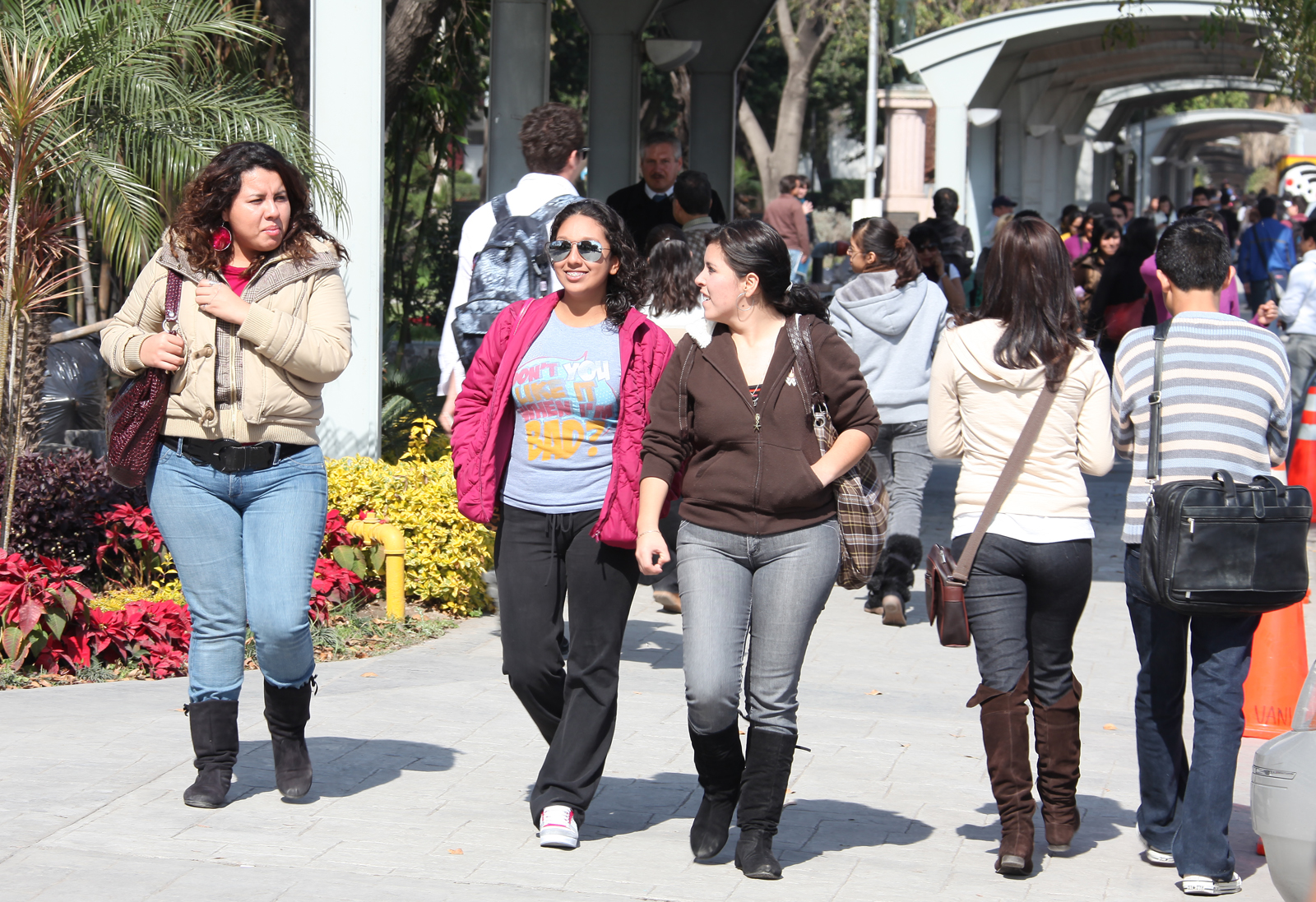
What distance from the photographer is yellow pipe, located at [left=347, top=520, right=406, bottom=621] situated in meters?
7.11

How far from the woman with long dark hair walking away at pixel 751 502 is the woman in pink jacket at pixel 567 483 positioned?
0.20 m

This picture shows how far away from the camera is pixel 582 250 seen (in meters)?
4.33

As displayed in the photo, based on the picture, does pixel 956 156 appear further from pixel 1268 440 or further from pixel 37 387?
pixel 1268 440

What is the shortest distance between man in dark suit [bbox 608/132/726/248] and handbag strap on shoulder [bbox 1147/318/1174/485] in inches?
185

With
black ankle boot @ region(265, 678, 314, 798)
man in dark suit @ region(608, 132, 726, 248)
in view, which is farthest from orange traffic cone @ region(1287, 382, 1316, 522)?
black ankle boot @ region(265, 678, 314, 798)

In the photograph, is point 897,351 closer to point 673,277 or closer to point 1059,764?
point 673,277

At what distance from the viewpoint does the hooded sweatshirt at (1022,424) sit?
4227mm

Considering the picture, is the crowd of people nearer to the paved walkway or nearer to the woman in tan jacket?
the woman in tan jacket

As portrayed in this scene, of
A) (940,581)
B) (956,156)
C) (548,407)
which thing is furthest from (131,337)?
(956,156)

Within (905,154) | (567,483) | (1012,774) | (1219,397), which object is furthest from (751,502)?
(905,154)

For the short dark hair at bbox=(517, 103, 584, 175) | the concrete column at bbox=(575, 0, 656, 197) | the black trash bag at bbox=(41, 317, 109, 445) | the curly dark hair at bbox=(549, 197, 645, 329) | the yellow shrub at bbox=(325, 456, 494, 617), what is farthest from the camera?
the concrete column at bbox=(575, 0, 656, 197)

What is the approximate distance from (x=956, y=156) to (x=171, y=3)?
1411cm

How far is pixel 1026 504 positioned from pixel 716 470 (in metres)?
0.86

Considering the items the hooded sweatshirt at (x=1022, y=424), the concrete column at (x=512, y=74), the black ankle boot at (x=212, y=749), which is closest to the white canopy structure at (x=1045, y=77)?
the concrete column at (x=512, y=74)
